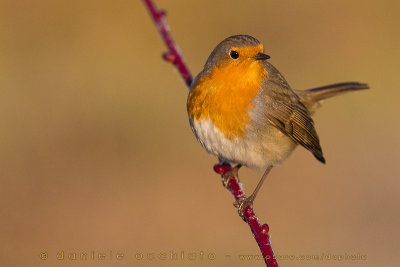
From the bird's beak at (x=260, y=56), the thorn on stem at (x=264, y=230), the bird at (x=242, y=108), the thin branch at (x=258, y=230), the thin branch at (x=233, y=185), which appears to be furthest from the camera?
the bird at (x=242, y=108)

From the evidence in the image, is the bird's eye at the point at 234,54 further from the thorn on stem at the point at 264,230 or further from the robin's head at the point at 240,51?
the thorn on stem at the point at 264,230

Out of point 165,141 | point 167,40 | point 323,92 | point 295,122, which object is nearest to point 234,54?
point 167,40

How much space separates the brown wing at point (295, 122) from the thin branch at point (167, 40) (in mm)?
863

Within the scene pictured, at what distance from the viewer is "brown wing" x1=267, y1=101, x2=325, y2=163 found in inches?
174

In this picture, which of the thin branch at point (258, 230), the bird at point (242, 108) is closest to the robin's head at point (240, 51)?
the bird at point (242, 108)

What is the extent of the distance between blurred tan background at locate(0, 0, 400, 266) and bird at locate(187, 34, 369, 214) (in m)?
2.15

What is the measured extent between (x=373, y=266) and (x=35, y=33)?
19.4 feet

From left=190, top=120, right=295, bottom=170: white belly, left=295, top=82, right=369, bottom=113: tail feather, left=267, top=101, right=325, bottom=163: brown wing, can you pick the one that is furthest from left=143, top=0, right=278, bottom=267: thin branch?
left=295, top=82, right=369, bottom=113: tail feather

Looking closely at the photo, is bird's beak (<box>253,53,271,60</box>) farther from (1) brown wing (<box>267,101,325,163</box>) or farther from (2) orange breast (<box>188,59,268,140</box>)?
(1) brown wing (<box>267,101,325,163</box>)

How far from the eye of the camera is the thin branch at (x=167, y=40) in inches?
119

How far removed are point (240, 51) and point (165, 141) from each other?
4137mm

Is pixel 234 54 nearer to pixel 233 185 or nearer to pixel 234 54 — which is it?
pixel 234 54

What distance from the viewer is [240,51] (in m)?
3.89

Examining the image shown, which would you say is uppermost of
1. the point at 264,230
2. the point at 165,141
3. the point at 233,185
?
the point at 165,141
